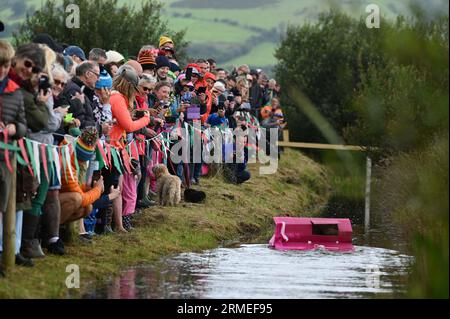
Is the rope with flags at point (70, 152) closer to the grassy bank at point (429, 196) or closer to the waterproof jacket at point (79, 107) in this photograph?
the waterproof jacket at point (79, 107)

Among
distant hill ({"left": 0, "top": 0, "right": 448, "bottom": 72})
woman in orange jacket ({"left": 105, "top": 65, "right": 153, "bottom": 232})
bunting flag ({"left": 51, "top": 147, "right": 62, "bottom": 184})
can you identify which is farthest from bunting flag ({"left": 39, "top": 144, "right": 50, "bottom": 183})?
distant hill ({"left": 0, "top": 0, "right": 448, "bottom": 72})

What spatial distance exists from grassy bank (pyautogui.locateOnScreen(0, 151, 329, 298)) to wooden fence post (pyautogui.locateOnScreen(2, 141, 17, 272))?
12 centimetres

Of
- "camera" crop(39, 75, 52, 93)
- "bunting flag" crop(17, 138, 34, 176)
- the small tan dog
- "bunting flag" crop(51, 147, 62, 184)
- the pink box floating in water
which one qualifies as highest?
"camera" crop(39, 75, 52, 93)

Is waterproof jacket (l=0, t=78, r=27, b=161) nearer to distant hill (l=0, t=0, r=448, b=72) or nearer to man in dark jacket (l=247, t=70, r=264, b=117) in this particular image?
man in dark jacket (l=247, t=70, r=264, b=117)

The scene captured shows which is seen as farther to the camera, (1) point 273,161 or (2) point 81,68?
(1) point 273,161

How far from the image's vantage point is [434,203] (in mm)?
7859

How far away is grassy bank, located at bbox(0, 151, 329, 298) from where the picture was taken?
449 inches

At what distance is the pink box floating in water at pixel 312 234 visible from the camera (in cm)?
1695

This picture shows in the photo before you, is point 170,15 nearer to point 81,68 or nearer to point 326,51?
point 326,51

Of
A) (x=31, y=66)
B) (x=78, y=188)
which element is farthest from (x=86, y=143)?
(x=31, y=66)

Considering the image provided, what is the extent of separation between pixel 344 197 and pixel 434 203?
75.9ft

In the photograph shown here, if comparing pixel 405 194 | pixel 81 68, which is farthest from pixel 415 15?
pixel 81 68

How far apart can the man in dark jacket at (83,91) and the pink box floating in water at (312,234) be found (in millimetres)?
3771

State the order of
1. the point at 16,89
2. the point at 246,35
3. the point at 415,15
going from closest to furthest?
1. the point at 415,15
2. the point at 16,89
3. the point at 246,35
